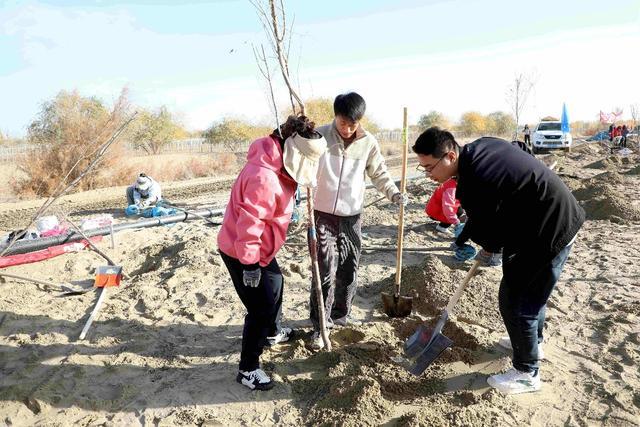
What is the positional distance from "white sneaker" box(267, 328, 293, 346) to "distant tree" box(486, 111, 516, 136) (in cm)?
5519

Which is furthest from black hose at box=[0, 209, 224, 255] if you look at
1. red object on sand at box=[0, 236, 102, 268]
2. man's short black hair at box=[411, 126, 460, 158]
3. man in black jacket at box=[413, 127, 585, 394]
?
man in black jacket at box=[413, 127, 585, 394]

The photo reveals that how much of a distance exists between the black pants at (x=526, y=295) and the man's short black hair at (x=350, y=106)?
4.30 feet

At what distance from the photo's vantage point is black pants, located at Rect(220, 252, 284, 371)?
288cm

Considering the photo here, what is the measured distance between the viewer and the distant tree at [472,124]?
58.6 m

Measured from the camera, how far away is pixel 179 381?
329 cm

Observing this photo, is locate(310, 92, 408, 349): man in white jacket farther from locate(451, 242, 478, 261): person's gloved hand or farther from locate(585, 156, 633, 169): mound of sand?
locate(585, 156, 633, 169): mound of sand

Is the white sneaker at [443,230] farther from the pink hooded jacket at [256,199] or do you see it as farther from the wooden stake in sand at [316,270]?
the pink hooded jacket at [256,199]

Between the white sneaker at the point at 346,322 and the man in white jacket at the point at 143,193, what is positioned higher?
the man in white jacket at the point at 143,193

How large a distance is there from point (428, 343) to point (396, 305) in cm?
84

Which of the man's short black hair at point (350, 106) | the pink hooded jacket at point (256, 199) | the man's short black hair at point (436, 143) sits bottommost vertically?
the pink hooded jacket at point (256, 199)

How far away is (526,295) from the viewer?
2.81m

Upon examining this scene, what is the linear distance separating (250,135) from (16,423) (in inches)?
1526

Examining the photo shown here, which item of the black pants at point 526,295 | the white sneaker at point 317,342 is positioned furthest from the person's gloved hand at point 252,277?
the black pants at point 526,295

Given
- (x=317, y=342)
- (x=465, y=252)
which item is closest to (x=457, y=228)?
(x=465, y=252)
